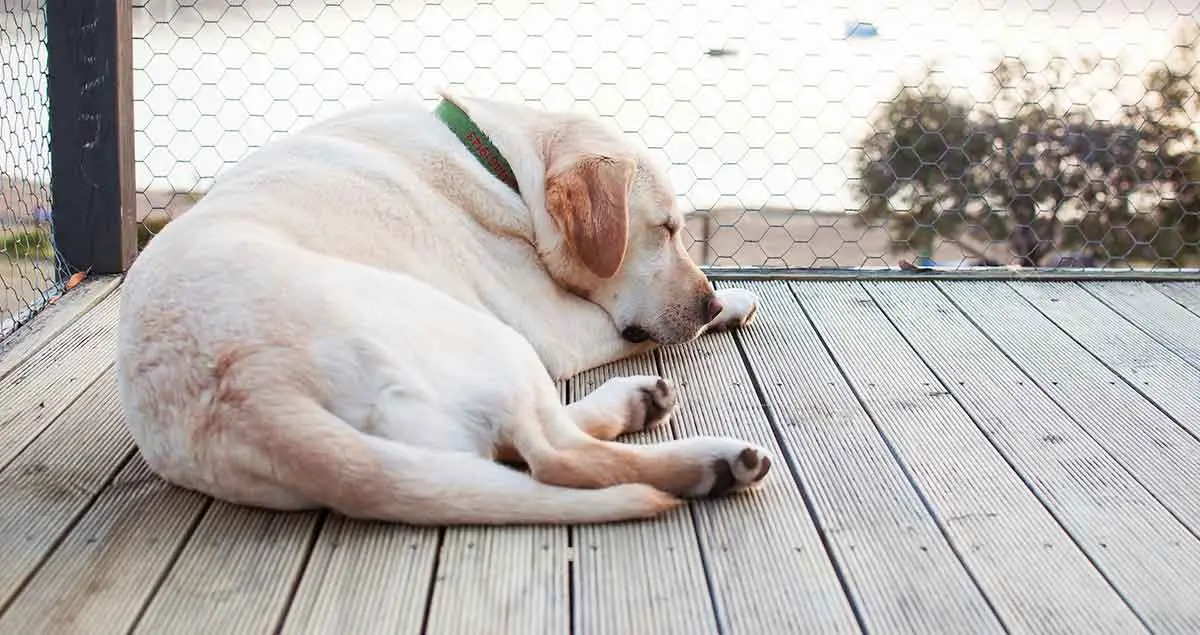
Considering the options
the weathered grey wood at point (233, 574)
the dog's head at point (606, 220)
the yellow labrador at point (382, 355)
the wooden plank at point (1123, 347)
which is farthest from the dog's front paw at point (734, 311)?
the weathered grey wood at point (233, 574)

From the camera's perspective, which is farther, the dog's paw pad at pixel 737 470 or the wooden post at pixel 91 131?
the wooden post at pixel 91 131

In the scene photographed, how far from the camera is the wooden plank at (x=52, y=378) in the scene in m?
2.30

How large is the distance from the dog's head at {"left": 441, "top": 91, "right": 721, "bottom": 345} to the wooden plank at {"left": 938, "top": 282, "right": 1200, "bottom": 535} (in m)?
0.67

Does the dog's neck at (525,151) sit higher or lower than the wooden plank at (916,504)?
higher

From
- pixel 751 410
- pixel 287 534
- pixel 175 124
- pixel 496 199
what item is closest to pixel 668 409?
pixel 751 410

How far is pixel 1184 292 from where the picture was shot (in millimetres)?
3344

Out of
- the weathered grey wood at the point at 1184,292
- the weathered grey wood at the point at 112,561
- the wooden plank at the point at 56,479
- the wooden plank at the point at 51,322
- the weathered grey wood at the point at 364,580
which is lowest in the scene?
the wooden plank at the point at 51,322

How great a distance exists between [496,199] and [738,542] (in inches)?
37.8

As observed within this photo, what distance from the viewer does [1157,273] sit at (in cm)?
346

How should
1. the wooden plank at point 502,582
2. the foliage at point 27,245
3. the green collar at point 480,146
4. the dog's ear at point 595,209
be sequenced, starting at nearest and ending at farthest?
the wooden plank at point 502,582 < the dog's ear at point 595,209 < the green collar at point 480,146 < the foliage at point 27,245

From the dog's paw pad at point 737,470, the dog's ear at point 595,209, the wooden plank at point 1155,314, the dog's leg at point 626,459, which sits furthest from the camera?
the wooden plank at point 1155,314

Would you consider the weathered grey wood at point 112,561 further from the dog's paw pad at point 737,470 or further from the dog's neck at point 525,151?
the dog's neck at point 525,151

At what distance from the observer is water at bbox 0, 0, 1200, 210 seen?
3.87m

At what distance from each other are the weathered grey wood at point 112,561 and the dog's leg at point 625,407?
24.2 inches
